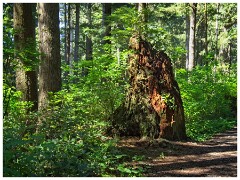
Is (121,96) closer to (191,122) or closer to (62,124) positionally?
(62,124)

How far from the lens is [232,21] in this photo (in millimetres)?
24375

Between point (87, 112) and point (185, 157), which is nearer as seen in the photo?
point (185, 157)

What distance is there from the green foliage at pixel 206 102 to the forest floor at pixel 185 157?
1.51 meters

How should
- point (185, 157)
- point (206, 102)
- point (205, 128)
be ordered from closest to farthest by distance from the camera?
point (185, 157)
point (205, 128)
point (206, 102)

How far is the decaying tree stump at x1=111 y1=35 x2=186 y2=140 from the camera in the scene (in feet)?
24.6

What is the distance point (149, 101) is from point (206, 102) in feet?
15.7

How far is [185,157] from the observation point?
627 centimetres

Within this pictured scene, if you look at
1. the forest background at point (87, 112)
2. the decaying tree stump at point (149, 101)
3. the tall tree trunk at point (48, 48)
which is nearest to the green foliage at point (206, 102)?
the forest background at point (87, 112)

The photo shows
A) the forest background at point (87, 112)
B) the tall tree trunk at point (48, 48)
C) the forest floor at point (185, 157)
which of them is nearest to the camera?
the forest background at point (87, 112)

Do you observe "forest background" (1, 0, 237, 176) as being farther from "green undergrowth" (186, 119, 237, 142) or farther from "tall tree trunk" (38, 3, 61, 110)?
"tall tree trunk" (38, 3, 61, 110)

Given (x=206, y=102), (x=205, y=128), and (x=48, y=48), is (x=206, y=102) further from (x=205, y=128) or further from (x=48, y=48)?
(x=48, y=48)

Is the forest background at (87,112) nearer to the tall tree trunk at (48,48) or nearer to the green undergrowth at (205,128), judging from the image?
the green undergrowth at (205,128)

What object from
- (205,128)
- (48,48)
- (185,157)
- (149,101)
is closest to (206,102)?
(205,128)

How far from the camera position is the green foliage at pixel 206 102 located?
A: 9836 millimetres
